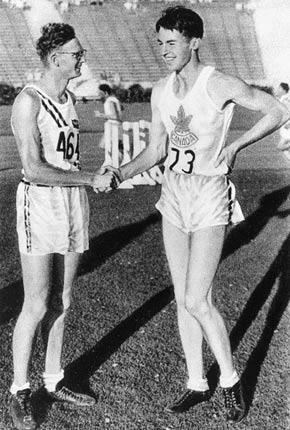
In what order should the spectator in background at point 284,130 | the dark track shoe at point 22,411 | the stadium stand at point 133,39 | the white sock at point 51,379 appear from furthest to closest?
the stadium stand at point 133,39 < the spectator in background at point 284,130 < the white sock at point 51,379 < the dark track shoe at point 22,411

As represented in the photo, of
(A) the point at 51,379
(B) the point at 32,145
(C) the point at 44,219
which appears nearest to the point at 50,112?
(B) the point at 32,145

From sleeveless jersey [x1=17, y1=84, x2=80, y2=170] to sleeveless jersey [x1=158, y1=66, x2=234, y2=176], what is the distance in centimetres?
57

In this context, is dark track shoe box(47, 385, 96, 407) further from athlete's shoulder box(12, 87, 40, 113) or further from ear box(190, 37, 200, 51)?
ear box(190, 37, 200, 51)

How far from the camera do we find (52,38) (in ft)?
11.5

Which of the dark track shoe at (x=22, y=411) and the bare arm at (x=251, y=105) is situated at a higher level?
the bare arm at (x=251, y=105)

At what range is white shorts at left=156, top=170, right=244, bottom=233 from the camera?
3.72 meters

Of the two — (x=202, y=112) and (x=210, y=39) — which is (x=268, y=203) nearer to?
(x=202, y=112)

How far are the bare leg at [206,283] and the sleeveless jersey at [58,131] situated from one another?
91 centimetres

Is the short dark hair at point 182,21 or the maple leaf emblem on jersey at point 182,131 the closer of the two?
the short dark hair at point 182,21

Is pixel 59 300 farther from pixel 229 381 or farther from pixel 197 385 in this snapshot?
pixel 229 381

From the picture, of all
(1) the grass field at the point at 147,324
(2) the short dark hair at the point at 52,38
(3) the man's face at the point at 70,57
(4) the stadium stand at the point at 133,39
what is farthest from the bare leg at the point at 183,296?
(4) the stadium stand at the point at 133,39

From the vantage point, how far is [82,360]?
4633mm

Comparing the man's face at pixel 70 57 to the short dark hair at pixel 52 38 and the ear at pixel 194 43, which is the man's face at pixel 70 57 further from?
the ear at pixel 194 43

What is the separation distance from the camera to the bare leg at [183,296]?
12.8ft
